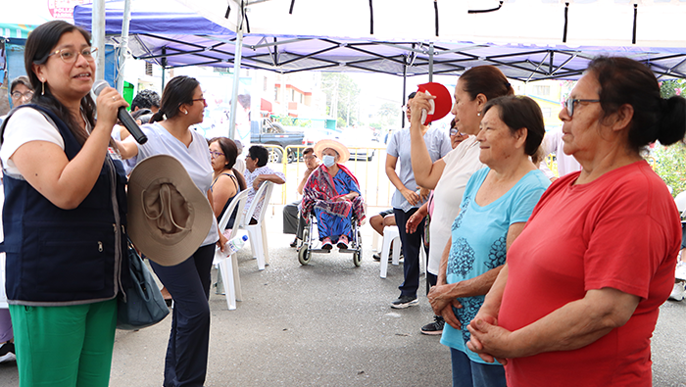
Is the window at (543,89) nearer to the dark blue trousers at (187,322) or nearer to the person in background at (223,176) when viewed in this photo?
the person in background at (223,176)

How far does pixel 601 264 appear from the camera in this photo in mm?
1127

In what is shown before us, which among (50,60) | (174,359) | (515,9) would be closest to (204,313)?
(174,359)

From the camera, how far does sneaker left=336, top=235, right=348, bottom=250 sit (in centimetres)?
643

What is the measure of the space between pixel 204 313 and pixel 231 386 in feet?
2.28

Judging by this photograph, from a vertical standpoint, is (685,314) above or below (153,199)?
below

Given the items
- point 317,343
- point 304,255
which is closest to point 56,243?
point 317,343

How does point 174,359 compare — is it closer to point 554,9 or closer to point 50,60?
point 50,60

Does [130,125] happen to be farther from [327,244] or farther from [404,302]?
[327,244]

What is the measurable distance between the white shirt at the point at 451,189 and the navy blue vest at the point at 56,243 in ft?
4.51

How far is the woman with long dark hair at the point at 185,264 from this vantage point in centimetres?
260

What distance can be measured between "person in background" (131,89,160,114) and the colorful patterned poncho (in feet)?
7.04

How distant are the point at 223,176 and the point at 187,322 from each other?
1.90 metres

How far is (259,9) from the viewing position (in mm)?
5535

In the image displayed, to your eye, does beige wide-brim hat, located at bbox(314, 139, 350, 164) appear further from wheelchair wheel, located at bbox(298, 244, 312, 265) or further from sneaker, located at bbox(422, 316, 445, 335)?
sneaker, located at bbox(422, 316, 445, 335)
